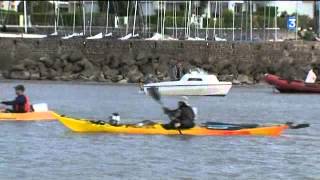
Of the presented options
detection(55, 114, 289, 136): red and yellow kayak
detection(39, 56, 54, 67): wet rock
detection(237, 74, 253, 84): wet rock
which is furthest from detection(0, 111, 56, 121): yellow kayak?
detection(39, 56, 54, 67): wet rock

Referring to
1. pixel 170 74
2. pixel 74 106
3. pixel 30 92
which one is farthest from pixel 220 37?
pixel 74 106

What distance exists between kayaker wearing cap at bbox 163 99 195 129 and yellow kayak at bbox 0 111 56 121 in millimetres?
7761

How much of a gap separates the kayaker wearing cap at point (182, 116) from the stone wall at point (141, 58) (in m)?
42.4

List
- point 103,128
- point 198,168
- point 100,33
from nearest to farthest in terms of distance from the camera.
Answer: point 198,168
point 103,128
point 100,33

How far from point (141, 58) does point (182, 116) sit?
4672cm

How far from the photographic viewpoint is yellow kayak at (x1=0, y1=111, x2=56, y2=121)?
3597 centimetres

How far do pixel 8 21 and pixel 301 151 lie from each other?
8226cm

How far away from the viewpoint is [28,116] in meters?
36.5

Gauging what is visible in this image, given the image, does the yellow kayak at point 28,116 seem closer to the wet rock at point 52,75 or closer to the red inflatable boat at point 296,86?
the red inflatable boat at point 296,86

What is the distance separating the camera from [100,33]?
87.4 m

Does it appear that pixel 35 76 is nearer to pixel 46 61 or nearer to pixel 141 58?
pixel 46 61

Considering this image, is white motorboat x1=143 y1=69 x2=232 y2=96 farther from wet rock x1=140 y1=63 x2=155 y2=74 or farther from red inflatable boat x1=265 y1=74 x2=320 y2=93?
wet rock x1=140 y1=63 x2=155 y2=74

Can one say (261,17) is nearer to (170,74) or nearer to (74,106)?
(170,74)

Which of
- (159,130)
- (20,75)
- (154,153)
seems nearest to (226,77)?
(20,75)
